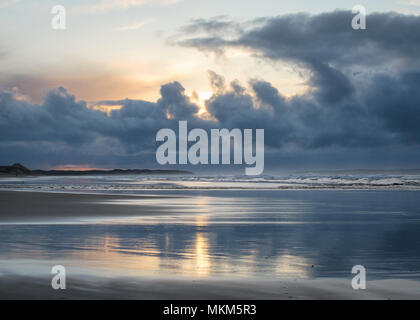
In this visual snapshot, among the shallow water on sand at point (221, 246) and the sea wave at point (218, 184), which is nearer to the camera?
the shallow water on sand at point (221, 246)

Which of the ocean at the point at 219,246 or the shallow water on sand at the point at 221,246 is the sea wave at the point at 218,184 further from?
the shallow water on sand at the point at 221,246

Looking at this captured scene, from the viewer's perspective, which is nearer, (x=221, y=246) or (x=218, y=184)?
(x=221, y=246)

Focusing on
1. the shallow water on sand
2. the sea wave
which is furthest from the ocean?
the sea wave

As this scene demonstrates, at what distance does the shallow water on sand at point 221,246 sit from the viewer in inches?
452

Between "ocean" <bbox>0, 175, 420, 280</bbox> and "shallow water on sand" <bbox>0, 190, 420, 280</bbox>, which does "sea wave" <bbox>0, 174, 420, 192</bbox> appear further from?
"shallow water on sand" <bbox>0, 190, 420, 280</bbox>

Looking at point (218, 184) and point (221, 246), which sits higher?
point (218, 184)

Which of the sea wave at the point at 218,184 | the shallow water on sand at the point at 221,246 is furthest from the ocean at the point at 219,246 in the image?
the sea wave at the point at 218,184

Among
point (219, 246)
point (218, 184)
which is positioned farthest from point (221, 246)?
point (218, 184)

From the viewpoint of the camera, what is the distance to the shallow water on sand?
1148cm

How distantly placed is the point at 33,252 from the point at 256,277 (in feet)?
21.3

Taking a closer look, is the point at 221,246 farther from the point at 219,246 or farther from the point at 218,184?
the point at 218,184

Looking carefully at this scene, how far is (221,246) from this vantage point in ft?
49.2
